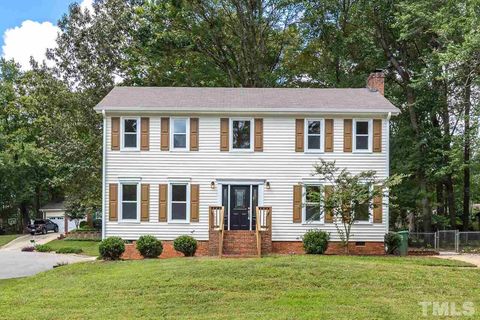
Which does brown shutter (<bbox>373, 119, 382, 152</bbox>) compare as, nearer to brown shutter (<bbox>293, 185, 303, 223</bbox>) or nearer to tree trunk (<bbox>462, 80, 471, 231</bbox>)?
brown shutter (<bbox>293, 185, 303, 223</bbox>)

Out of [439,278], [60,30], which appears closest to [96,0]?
[60,30]

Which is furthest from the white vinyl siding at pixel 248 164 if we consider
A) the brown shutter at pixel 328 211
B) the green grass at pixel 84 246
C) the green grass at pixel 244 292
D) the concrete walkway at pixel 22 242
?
the concrete walkway at pixel 22 242

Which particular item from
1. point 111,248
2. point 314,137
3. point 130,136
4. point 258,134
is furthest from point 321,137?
point 111,248

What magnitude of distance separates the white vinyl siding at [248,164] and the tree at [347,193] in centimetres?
78

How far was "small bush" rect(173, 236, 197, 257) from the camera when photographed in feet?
53.5

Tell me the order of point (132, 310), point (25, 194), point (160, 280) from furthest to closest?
point (25, 194) → point (160, 280) → point (132, 310)

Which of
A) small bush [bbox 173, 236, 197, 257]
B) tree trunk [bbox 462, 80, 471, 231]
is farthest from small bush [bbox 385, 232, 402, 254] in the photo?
small bush [bbox 173, 236, 197, 257]

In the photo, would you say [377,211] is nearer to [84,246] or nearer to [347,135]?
[347,135]

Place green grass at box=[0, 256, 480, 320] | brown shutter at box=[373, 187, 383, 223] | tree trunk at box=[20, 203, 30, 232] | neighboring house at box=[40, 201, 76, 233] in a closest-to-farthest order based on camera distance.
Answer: green grass at box=[0, 256, 480, 320]
brown shutter at box=[373, 187, 383, 223]
neighboring house at box=[40, 201, 76, 233]
tree trunk at box=[20, 203, 30, 232]

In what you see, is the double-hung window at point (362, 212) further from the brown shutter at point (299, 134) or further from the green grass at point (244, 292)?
the green grass at point (244, 292)

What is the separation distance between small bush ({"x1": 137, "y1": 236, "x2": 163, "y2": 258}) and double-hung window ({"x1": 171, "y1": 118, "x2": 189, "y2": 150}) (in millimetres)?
3981

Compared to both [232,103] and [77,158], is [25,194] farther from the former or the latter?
[232,103]

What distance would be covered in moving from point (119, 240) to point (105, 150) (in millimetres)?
4093

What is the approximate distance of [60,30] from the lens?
3011cm
